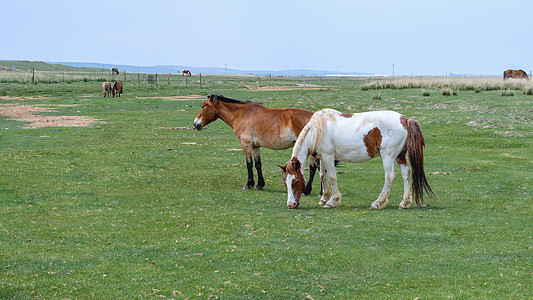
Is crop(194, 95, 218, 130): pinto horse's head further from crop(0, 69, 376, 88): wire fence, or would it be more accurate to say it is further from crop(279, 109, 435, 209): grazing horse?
crop(0, 69, 376, 88): wire fence

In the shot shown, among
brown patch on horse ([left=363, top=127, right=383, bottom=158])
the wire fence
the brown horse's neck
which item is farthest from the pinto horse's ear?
the wire fence

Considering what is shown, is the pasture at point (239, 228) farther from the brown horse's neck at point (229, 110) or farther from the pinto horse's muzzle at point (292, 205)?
the brown horse's neck at point (229, 110)

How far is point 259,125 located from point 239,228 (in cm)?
433

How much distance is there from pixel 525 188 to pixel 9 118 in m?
25.1

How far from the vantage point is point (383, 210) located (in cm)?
1090

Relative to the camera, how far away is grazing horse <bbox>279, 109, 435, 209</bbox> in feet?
35.3

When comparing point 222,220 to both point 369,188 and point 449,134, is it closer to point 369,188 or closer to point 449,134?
point 369,188

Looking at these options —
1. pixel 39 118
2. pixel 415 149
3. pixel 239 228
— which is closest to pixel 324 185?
pixel 415 149

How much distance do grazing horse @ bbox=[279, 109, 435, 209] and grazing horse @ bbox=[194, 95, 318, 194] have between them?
1.60 metres

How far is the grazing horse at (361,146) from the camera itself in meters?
10.8

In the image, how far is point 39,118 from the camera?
2905 centimetres

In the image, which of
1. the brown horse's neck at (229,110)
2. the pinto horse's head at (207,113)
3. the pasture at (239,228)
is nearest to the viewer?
the pasture at (239,228)

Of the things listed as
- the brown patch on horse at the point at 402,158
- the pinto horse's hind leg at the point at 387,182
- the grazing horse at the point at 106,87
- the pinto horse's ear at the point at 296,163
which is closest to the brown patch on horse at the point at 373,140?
the pinto horse's hind leg at the point at 387,182

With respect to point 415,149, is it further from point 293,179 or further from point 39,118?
point 39,118
